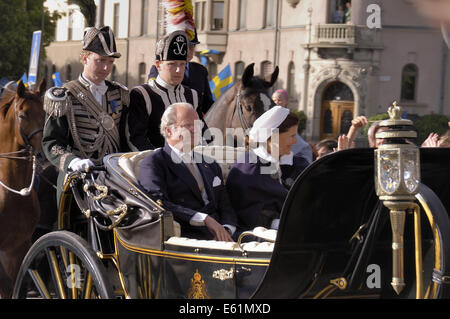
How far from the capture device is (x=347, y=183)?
3443 mm

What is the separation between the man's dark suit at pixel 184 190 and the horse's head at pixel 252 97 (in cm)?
191

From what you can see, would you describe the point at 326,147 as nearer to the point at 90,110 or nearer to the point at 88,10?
the point at 90,110

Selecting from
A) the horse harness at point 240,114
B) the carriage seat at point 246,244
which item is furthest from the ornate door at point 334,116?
the carriage seat at point 246,244

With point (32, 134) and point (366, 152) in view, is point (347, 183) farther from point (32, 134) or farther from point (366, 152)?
point (32, 134)

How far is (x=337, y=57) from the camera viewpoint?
120ft

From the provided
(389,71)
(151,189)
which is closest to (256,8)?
(389,71)

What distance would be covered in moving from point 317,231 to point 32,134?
394 centimetres

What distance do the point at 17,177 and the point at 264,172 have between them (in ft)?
9.24

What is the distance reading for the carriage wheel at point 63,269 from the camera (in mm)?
4207

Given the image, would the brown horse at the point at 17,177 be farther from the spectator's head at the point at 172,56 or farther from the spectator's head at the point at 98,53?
the spectator's head at the point at 172,56

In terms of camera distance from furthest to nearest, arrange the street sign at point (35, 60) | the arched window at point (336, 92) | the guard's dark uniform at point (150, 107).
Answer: the arched window at point (336, 92) → the street sign at point (35, 60) → the guard's dark uniform at point (150, 107)

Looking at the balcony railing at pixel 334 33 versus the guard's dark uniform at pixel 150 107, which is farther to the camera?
the balcony railing at pixel 334 33

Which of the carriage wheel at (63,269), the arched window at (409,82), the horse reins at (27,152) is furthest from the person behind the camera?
the arched window at (409,82)

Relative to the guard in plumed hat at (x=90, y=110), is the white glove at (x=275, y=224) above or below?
below
